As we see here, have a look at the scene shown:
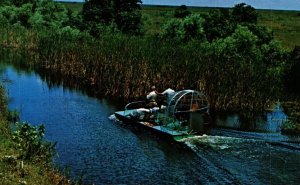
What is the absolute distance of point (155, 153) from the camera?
79.1ft

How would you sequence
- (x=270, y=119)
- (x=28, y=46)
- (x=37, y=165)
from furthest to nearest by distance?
(x=28, y=46), (x=270, y=119), (x=37, y=165)

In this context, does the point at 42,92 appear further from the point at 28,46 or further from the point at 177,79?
the point at 28,46

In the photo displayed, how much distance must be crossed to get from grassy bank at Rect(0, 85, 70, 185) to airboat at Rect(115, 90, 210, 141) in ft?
30.0

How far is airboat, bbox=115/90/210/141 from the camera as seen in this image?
87.5ft

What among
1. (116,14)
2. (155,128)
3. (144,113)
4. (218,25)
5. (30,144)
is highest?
(116,14)

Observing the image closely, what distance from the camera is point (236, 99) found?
109 feet

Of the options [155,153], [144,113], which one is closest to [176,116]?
[144,113]

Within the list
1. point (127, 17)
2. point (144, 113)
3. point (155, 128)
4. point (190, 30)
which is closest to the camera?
point (155, 128)

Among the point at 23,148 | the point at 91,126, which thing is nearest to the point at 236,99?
the point at 91,126

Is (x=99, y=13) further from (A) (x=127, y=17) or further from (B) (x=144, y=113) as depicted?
(B) (x=144, y=113)

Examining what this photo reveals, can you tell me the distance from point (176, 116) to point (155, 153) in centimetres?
491

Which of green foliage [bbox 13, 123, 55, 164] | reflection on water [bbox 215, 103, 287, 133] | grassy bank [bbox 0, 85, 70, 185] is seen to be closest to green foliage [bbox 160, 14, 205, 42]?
reflection on water [bbox 215, 103, 287, 133]

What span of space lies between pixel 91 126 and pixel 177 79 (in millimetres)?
8515

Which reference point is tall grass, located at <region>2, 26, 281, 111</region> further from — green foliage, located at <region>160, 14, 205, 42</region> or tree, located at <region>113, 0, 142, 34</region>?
tree, located at <region>113, 0, 142, 34</region>
